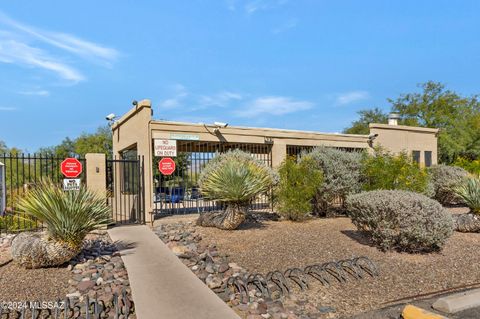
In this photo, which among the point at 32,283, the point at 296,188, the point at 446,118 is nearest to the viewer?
the point at 32,283

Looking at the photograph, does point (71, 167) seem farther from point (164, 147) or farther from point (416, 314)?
point (416, 314)

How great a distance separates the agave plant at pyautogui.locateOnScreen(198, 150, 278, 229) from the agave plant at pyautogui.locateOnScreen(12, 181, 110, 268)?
3349mm

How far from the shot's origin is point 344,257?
303 inches

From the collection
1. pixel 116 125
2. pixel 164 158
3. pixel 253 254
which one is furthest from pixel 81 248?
pixel 116 125

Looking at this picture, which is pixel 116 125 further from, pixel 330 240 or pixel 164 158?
pixel 330 240

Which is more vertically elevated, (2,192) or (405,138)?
(405,138)

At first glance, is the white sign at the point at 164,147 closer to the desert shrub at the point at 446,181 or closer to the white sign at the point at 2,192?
the white sign at the point at 2,192

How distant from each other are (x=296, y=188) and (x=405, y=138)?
12.4m

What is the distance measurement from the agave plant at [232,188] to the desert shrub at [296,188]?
3.66ft

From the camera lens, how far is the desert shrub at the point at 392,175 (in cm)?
1209

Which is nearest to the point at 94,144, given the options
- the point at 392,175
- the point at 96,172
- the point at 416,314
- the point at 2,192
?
the point at 2,192

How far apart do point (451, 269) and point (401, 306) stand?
2577 mm

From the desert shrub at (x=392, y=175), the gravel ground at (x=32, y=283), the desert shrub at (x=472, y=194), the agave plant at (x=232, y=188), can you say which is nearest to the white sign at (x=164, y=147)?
the agave plant at (x=232, y=188)

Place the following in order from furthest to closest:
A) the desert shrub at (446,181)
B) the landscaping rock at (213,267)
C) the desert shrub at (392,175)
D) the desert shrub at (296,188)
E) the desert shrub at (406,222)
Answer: the desert shrub at (446,181)
the desert shrub at (392,175)
the desert shrub at (296,188)
the desert shrub at (406,222)
the landscaping rock at (213,267)
